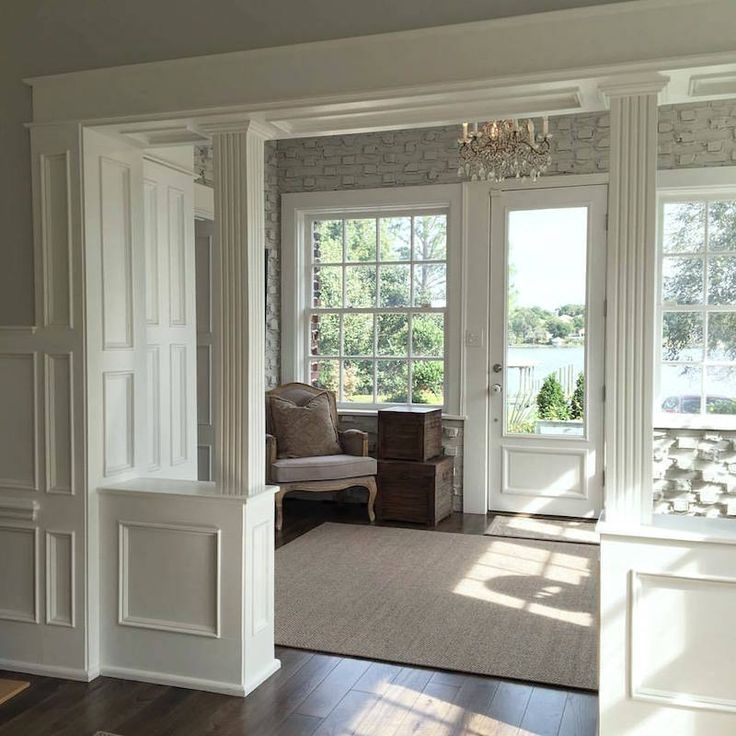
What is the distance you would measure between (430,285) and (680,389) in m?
2.13

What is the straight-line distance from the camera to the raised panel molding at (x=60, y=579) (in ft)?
11.2

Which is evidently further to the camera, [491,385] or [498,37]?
[491,385]

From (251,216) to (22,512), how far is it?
5.35 ft

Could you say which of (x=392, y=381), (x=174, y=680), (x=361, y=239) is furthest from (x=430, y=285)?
(x=174, y=680)

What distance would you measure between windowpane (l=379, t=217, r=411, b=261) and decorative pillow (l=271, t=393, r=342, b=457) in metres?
1.42

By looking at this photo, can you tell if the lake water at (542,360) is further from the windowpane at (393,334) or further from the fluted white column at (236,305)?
the fluted white column at (236,305)

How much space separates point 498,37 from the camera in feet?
9.32

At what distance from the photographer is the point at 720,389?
586 cm

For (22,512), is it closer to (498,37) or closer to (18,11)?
(18,11)

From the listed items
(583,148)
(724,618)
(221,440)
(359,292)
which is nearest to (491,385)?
(359,292)

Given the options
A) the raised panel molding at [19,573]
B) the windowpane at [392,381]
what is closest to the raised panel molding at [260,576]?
the raised panel molding at [19,573]

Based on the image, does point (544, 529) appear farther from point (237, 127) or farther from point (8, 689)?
point (8, 689)

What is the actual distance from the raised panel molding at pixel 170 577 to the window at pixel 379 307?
3.64 metres

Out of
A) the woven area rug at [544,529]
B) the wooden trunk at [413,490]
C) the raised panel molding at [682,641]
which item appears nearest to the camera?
the raised panel molding at [682,641]
